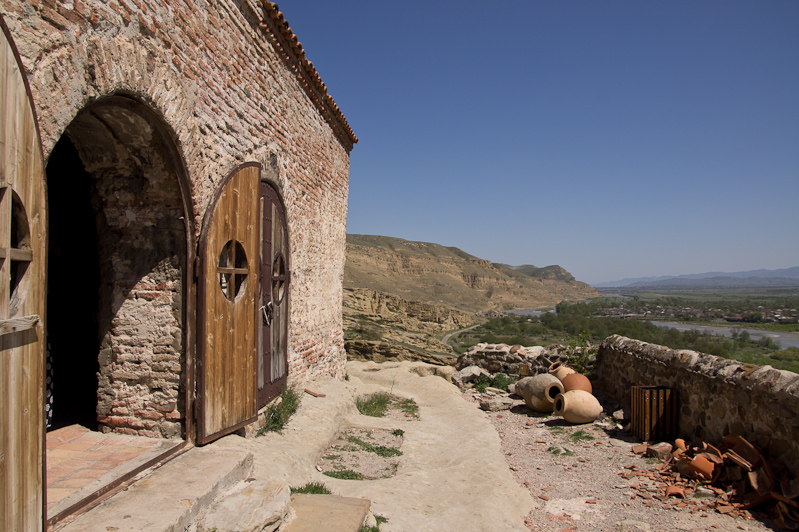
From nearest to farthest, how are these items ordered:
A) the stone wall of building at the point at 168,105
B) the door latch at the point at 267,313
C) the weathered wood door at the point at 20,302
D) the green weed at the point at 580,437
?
the weathered wood door at the point at 20,302 → the stone wall of building at the point at 168,105 → the door latch at the point at 267,313 → the green weed at the point at 580,437

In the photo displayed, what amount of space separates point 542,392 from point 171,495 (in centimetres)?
748

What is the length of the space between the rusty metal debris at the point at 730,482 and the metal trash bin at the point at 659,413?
0.98 metres

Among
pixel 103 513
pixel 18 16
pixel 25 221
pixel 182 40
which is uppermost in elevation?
pixel 182 40

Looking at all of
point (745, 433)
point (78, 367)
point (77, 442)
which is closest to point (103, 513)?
point (77, 442)

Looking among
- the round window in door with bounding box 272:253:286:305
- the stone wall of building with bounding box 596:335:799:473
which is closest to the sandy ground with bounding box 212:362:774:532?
the stone wall of building with bounding box 596:335:799:473

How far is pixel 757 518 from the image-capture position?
4.60 metres

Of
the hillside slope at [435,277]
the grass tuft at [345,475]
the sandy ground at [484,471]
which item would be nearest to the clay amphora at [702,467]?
the sandy ground at [484,471]

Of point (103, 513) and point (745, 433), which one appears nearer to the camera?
point (103, 513)

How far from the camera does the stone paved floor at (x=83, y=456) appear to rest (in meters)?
3.25

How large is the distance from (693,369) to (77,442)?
7.62 meters

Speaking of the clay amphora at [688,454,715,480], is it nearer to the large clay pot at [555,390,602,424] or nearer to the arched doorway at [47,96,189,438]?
the large clay pot at [555,390,602,424]

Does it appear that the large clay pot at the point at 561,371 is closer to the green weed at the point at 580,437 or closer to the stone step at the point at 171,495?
the green weed at the point at 580,437

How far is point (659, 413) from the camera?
7.14 meters

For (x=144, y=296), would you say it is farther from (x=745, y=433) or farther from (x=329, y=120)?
(x=745, y=433)
